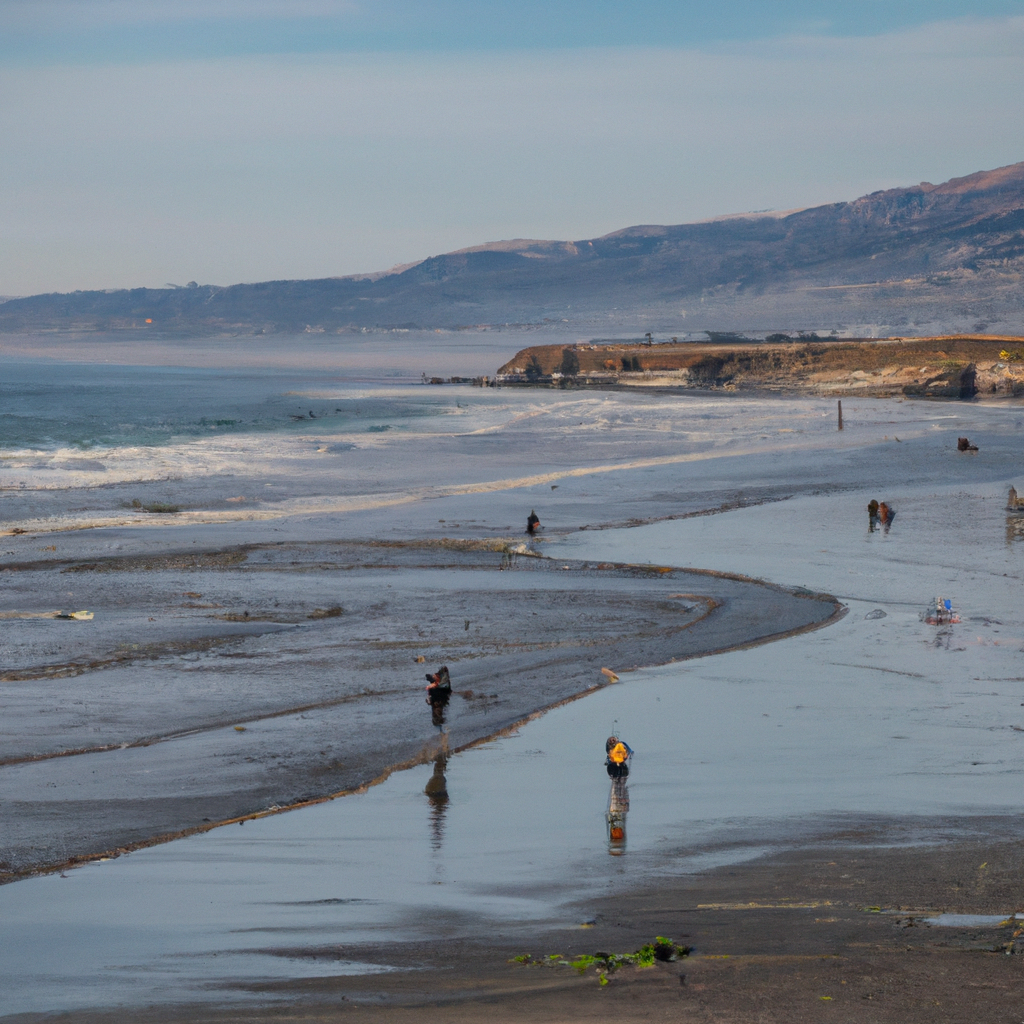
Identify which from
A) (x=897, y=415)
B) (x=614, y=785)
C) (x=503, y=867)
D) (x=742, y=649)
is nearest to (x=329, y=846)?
(x=503, y=867)

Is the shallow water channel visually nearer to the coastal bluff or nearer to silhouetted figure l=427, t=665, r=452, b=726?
silhouetted figure l=427, t=665, r=452, b=726

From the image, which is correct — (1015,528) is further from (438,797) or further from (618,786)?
(438,797)

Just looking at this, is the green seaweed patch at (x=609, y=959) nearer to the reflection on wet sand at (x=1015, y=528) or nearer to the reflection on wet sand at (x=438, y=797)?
the reflection on wet sand at (x=438, y=797)

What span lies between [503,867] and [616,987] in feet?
8.86

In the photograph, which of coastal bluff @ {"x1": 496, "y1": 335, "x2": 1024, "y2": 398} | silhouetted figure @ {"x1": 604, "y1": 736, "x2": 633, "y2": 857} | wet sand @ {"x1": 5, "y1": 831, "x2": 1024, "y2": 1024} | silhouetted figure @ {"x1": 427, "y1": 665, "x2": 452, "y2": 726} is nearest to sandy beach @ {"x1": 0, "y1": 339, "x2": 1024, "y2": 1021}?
wet sand @ {"x1": 5, "y1": 831, "x2": 1024, "y2": 1024}

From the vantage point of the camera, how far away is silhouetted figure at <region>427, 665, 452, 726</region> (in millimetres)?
14750

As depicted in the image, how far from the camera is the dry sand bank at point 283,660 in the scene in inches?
489

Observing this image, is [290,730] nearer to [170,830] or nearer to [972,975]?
[170,830]

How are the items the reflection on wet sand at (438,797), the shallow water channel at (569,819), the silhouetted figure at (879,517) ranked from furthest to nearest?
the silhouetted figure at (879,517) < the reflection on wet sand at (438,797) < the shallow water channel at (569,819)

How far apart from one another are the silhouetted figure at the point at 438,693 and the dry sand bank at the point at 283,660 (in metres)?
0.23

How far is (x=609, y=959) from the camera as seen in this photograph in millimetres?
7723

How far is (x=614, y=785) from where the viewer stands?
11266mm

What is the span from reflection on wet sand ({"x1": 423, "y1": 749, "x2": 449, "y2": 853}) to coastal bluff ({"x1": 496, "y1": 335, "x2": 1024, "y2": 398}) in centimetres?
8819

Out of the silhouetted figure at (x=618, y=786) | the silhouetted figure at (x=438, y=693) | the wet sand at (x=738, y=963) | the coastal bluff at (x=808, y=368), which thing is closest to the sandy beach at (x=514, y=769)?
the wet sand at (x=738, y=963)
